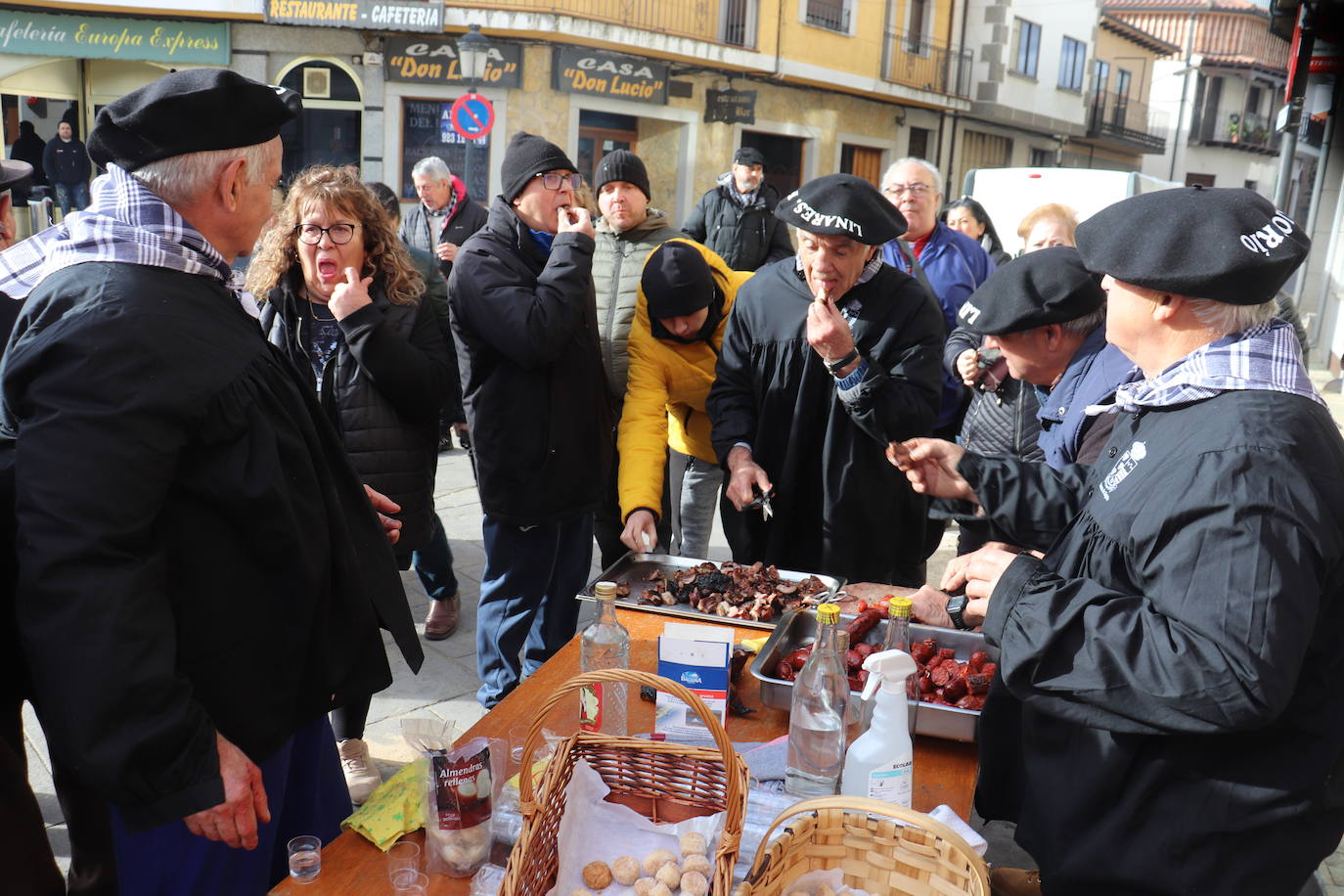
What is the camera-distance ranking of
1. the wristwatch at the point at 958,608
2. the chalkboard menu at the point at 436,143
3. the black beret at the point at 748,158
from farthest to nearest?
the chalkboard menu at the point at 436,143
the black beret at the point at 748,158
the wristwatch at the point at 958,608

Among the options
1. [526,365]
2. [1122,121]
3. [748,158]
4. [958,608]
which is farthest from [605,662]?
[1122,121]

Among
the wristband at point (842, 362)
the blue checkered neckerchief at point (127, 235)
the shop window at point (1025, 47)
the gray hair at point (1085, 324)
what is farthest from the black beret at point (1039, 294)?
the shop window at point (1025, 47)

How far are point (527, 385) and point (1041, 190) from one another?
8776mm

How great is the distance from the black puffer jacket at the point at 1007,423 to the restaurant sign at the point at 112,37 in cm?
1495

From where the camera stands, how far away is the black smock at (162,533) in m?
1.53

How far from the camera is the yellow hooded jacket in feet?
11.0

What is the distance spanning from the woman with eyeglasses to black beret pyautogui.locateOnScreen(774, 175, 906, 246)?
1351 mm

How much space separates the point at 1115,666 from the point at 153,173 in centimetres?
185

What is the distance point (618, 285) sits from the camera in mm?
4078

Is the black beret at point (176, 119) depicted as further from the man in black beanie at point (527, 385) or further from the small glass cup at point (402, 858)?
the man in black beanie at point (527, 385)

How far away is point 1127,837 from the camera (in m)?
1.66

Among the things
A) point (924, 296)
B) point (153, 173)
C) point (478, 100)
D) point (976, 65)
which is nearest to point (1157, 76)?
point (976, 65)

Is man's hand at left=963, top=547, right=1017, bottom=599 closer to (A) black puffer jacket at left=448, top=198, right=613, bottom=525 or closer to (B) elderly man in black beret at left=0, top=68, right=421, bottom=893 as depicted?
(B) elderly man in black beret at left=0, top=68, right=421, bottom=893

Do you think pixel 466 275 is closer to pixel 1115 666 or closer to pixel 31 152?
pixel 1115 666
